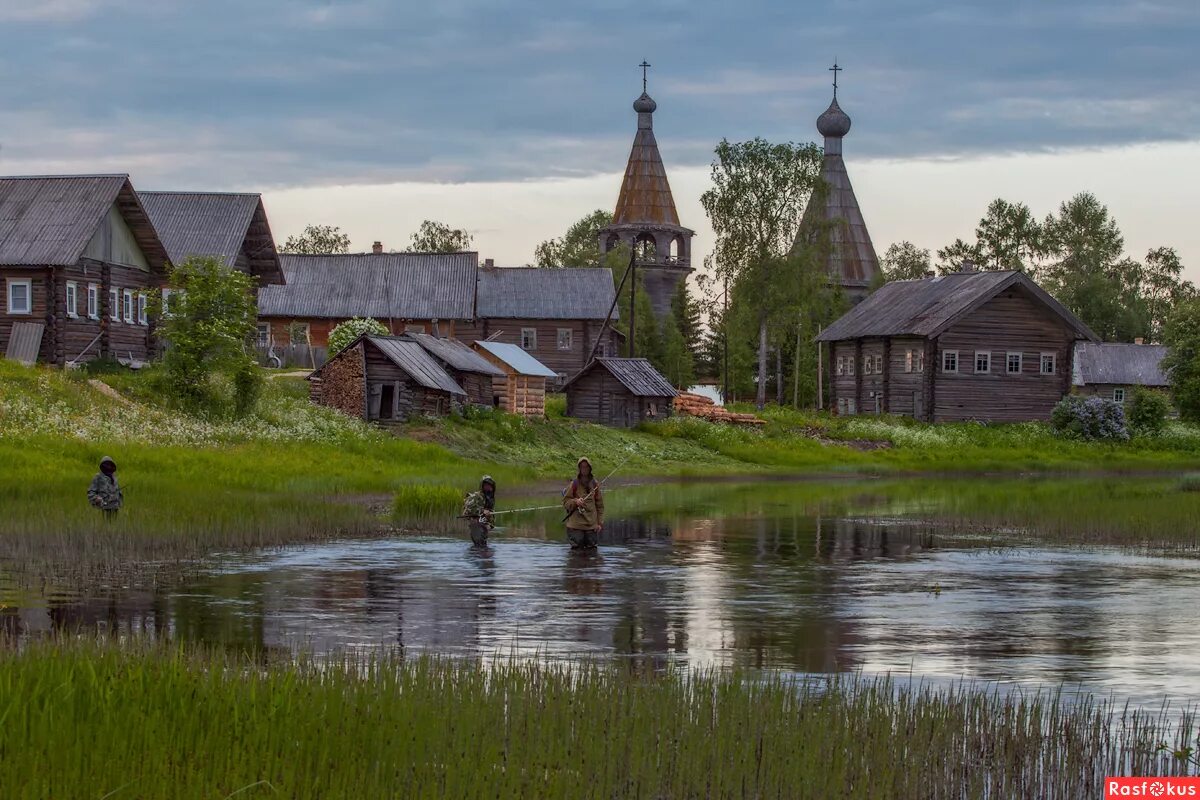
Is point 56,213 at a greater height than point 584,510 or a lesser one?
greater

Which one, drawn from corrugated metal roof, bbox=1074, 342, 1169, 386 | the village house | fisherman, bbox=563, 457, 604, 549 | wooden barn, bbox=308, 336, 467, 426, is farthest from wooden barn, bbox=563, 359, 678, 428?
corrugated metal roof, bbox=1074, 342, 1169, 386

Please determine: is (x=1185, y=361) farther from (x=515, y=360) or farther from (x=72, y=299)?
(x=72, y=299)

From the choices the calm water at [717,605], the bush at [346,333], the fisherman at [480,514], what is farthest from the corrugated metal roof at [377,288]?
the fisherman at [480,514]

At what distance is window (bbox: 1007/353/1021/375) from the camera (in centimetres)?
6856

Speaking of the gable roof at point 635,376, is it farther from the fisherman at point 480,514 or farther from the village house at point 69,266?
the fisherman at point 480,514

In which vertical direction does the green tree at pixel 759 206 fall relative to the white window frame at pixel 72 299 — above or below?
above

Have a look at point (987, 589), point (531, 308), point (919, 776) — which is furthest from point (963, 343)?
point (919, 776)

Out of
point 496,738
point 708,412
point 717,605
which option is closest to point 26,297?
point 708,412

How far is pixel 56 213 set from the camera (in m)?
47.2

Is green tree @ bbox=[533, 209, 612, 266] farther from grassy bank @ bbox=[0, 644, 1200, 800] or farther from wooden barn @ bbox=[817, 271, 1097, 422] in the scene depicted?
grassy bank @ bbox=[0, 644, 1200, 800]

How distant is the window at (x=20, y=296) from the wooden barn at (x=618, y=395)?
828 inches

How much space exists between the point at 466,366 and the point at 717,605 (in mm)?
35096

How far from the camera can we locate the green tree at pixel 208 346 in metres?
42.6

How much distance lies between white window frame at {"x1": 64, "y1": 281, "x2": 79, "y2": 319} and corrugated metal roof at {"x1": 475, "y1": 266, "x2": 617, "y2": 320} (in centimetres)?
3124
